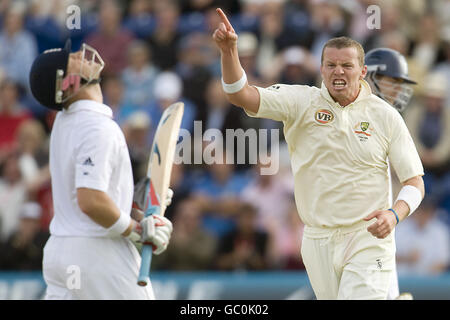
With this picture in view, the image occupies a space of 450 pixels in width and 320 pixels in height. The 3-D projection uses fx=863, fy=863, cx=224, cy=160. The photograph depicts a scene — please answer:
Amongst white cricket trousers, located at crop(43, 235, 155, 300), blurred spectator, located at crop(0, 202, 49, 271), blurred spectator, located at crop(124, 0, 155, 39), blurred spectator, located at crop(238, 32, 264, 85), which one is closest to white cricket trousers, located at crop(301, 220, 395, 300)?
white cricket trousers, located at crop(43, 235, 155, 300)

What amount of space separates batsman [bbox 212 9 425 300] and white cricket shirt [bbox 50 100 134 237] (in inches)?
32.9

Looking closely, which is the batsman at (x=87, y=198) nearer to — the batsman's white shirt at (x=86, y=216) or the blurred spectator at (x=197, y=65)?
the batsman's white shirt at (x=86, y=216)

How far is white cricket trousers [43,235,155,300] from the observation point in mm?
5406

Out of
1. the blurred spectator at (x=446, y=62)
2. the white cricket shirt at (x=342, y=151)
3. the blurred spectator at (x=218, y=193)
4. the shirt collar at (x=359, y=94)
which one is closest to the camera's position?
the white cricket shirt at (x=342, y=151)

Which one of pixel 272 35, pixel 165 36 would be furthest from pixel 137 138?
pixel 272 35

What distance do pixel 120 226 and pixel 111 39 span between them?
7373mm

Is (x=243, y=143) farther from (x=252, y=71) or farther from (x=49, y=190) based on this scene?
(x=49, y=190)

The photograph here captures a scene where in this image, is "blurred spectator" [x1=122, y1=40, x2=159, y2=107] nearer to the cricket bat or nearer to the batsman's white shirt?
the cricket bat

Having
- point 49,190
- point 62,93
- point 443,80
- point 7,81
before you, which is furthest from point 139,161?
point 62,93

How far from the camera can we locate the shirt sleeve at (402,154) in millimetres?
5691

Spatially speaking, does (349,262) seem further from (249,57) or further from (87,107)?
(249,57)

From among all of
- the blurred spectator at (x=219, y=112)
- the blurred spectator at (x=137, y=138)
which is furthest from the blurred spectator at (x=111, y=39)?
the blurred spectator at (x=219, y=112)

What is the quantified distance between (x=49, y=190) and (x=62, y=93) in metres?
5.49

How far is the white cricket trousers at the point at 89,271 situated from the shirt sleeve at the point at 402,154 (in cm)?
185
